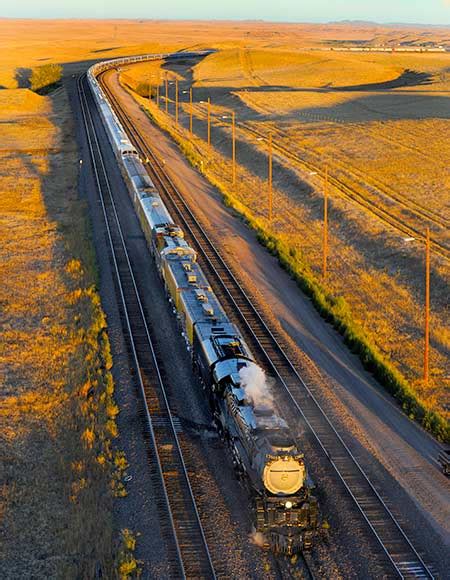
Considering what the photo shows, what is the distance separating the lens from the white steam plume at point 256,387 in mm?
22828

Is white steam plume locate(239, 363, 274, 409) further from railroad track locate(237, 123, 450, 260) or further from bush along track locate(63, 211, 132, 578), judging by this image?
railroad track locate(237, 123, 450, 260)

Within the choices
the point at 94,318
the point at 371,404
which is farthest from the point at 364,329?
the point at 94,318

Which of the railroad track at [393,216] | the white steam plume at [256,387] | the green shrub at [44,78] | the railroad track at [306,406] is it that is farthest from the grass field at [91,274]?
the green shrub at [44,78]

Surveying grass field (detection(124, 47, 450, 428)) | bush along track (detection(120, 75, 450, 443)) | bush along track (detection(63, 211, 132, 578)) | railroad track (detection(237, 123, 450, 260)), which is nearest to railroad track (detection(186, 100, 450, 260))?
railroad track (detection(237, 123, 450, 260))

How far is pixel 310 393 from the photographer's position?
101 feet

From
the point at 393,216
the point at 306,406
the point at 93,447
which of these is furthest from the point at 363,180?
the point at 93,447

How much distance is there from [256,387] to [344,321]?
15.6m

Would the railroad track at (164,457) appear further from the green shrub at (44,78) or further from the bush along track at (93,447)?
the green shrub at (44,78)

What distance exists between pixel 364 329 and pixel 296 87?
122m

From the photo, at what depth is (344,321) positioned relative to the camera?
124ft

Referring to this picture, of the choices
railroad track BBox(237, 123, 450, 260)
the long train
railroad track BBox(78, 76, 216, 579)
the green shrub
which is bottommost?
railroad track BBox(78, 76, 216, 579)

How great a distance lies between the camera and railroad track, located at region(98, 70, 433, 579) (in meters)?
21.5

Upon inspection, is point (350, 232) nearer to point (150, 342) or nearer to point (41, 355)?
point (150, 342)

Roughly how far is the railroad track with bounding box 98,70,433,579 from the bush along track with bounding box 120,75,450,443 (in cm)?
362
